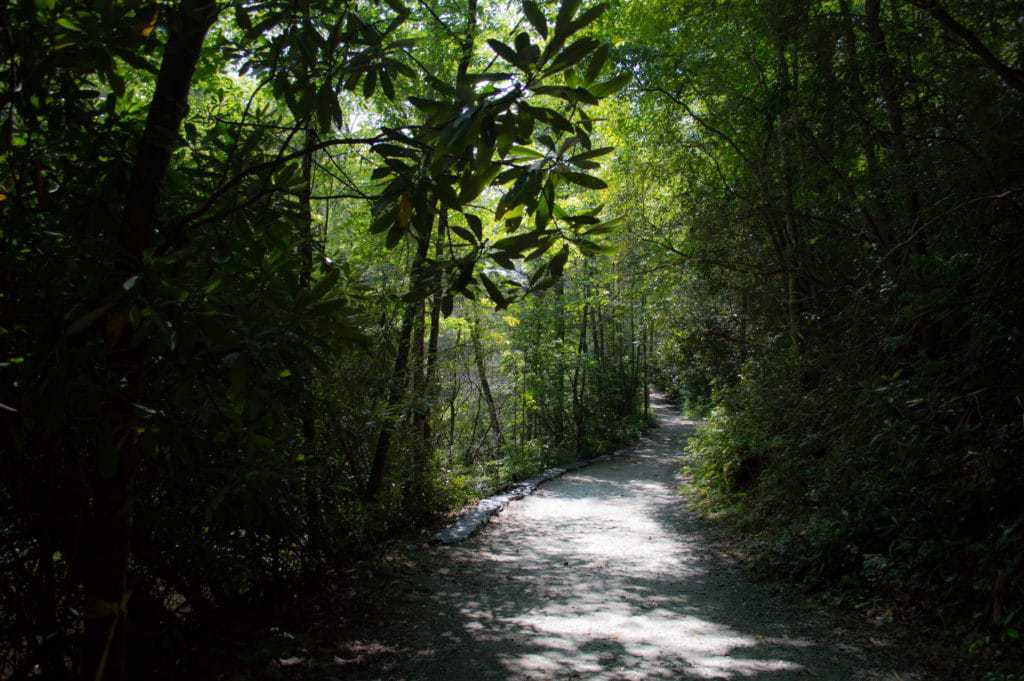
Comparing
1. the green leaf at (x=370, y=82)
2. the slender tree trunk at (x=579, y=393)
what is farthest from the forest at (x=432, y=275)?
the slender tree trunk at (x=579, y=393)

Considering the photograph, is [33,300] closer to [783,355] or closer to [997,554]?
[997,554]

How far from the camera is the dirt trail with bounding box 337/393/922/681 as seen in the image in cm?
390

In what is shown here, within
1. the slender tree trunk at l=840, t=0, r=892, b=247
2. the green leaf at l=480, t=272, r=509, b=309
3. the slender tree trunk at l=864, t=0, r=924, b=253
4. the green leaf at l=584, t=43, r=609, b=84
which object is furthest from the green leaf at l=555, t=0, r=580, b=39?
the slender tree trunk at l=840, t=0, r=892, b=247

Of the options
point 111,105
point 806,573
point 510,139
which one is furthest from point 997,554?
point 111,105

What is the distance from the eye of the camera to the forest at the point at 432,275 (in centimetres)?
169

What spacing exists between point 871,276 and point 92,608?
516 cm

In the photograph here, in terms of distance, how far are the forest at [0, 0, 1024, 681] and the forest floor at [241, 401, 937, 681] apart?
1.73ft

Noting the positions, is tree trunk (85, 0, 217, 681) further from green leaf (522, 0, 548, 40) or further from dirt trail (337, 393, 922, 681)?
dirt trail (337, 393, 922, 681)

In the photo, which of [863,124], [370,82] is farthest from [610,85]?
[863,124]

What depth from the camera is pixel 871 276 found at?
4895 millimetres

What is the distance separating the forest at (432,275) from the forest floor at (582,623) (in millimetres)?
527

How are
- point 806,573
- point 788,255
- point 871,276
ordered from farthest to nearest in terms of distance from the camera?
point 788,255 < point 806,573 < point 871,276

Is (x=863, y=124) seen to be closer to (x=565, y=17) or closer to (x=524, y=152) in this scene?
(x=524, y=152)

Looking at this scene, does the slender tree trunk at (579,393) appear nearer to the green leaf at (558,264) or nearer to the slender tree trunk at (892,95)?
the slender tree trunk at (892,95)
